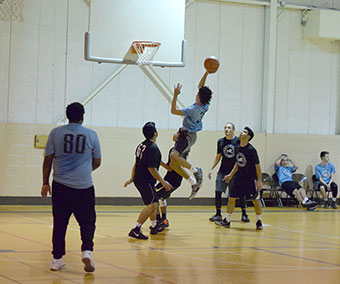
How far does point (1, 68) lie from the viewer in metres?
14.7

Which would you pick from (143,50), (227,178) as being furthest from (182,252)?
(143,50)

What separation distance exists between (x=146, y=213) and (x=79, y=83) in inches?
266

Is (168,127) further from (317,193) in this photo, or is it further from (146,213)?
(146,213)

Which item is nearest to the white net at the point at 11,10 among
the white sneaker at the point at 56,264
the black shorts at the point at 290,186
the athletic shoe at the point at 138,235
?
the athletic shoe at the point at 138,235

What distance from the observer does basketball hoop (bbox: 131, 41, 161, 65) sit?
1300cm

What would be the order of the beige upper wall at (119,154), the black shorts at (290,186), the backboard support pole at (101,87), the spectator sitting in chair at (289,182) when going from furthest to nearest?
the black shorts at (290,186) < the spectator sitting in chair at (289,182) < the backboard support pole at (101,87) < the beige upper wall at (119,154)

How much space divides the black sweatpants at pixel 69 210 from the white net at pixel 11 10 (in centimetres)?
915

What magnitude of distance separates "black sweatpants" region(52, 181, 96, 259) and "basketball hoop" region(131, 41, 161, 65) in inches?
266

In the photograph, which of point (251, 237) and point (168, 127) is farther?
point (168, 127)

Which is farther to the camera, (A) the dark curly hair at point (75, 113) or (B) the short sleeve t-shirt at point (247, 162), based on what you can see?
(B) the short sleeve t-shirt at point (247, 162)

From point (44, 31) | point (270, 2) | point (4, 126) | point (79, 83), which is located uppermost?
point (270, 2)

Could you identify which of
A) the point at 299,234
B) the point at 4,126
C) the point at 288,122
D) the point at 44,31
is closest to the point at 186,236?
the point at 299,234

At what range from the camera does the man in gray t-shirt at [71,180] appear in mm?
6551

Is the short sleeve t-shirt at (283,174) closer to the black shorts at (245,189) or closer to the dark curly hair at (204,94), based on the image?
the black shorts at (245,189)
